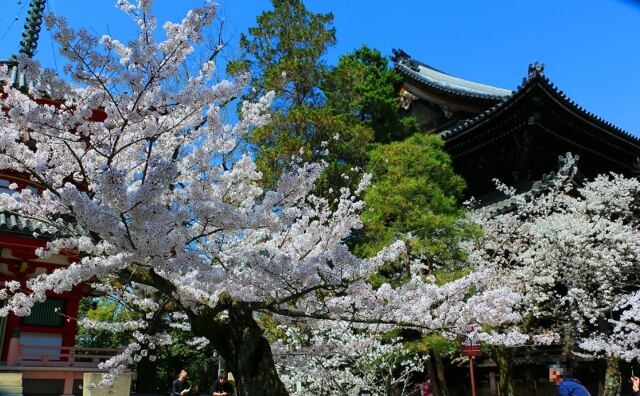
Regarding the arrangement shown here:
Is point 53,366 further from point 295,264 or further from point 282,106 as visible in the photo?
point 282,106

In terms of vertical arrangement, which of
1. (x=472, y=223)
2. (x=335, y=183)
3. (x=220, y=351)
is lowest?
(x=220, y=351)

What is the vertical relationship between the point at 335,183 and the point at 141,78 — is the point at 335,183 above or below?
above

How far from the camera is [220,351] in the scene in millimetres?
6766

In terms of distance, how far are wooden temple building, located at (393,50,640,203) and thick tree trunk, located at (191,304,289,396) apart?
1243 cm

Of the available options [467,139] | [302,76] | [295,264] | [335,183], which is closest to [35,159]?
[295,264]

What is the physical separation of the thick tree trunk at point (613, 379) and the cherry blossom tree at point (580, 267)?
19 millimetres

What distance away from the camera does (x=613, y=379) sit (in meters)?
11.8

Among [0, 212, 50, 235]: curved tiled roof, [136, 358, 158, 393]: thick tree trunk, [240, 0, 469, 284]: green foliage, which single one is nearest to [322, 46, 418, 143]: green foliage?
[240, 0, 469, 284]: green foliage

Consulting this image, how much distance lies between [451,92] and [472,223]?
901cm

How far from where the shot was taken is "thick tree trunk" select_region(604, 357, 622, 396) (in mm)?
11727

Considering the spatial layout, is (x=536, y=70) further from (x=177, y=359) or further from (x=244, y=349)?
(x=177, y=359)

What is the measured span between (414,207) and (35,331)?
856 centimetres

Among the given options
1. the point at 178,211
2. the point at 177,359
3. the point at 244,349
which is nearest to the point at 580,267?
the point at 244,349

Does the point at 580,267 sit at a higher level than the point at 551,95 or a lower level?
lower
